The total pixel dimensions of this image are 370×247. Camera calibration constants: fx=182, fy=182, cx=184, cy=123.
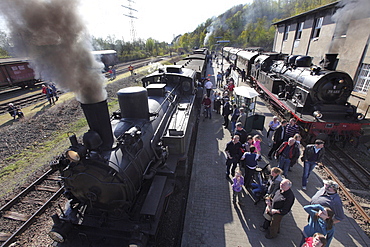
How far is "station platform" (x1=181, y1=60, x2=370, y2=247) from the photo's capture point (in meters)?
4.64

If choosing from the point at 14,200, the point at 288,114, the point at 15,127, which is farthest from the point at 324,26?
the point at 15,127

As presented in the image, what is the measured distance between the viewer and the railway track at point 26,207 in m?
5.02

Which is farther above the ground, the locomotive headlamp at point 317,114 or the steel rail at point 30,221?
the locomotive headlamp at point 317,114

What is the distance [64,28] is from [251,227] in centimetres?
612

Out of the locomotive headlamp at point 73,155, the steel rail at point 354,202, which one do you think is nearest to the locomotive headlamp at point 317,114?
the steel rail at point 354,202

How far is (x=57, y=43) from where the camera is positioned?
2.89 m

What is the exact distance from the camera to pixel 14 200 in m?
5.89

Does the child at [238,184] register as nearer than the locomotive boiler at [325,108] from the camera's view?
Yes

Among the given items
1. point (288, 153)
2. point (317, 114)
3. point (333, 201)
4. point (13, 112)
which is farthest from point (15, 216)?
point (317, 114)

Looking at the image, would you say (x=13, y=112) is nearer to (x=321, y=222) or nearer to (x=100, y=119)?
(x=100, y=119)

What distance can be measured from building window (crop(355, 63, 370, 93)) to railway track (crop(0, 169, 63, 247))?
57.3 ft

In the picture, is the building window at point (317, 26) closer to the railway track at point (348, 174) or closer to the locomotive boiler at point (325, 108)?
the locomotive boiler at point (325, 108)

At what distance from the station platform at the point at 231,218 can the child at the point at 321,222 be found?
4.14 ft

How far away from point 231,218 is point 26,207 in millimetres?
6386
